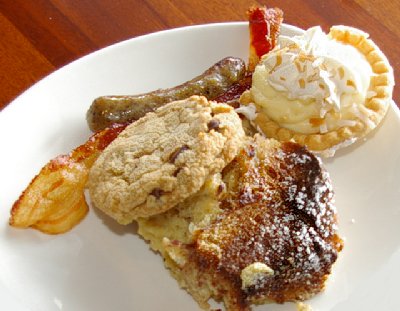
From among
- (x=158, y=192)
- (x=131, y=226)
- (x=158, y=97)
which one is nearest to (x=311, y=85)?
(x=158, y=97)

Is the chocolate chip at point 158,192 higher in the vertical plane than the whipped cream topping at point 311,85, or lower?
lower

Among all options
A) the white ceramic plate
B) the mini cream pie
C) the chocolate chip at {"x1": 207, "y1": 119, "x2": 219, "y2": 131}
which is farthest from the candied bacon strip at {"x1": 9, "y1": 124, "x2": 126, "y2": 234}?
the mini cream pie

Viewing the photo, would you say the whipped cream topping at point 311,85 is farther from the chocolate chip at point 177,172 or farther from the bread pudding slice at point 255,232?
the chocolate chip at point 177,172

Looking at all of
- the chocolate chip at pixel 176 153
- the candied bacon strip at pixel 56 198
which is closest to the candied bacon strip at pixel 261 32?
the chocolate chip at pixel 176 153

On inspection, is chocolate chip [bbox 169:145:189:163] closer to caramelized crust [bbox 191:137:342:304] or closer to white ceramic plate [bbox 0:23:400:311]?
caramelized crust [bbox 191:137:342:304]

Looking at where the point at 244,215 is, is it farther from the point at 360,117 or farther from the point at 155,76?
the point at 155,76

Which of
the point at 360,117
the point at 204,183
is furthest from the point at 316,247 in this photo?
the point at 360,117

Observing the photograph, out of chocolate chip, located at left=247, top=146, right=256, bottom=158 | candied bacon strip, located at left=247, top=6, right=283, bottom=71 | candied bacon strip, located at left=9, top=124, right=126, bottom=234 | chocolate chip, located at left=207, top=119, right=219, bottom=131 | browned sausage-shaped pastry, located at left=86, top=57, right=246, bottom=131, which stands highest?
candied bacon strip, located at left=247, top=6, right=283, bottom=71
